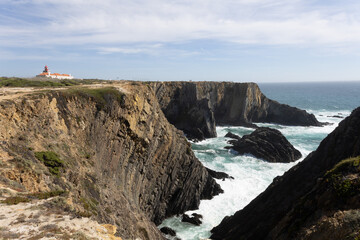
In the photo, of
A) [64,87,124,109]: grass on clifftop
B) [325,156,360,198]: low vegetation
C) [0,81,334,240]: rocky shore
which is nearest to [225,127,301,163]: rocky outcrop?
[0,81,334,240]: rocky shore

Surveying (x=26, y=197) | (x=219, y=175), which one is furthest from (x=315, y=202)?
(x=219, y=175)

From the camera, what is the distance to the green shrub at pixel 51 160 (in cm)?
1643

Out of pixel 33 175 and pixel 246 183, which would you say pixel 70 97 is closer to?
pixel 33 175

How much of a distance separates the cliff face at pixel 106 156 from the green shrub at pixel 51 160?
0.24ft

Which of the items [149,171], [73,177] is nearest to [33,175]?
[73,177]

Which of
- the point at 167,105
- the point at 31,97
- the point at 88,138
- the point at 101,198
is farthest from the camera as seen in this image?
the point at 167,105

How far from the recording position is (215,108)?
10169 centimetres

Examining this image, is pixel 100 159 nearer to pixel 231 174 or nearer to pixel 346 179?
pixel 346 179

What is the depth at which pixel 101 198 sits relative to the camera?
19.0 m

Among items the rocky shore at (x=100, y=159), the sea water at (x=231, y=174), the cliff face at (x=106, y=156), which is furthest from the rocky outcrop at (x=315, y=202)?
the cliff face at (x=106, y=156)

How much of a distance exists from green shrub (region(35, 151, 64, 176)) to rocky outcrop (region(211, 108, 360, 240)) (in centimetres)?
1541

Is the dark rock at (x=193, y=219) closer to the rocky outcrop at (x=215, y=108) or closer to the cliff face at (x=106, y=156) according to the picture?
the cliff face at (x=106, y=156)

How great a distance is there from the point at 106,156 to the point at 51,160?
9150 mm

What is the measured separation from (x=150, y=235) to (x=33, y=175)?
12.8 m
